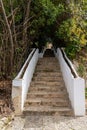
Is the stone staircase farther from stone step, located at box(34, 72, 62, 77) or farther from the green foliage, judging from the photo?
the green foliage

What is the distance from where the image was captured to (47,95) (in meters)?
10.8

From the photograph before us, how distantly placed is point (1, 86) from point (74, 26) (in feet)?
17.0

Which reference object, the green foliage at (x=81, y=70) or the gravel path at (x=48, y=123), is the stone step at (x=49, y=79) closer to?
the green foliage at (x=81, y=70)

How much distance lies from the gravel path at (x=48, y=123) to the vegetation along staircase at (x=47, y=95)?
0.39 meters

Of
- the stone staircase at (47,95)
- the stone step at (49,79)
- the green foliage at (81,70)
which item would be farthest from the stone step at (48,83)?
the green foliage at (81,70)

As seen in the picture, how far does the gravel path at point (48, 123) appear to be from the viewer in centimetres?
810

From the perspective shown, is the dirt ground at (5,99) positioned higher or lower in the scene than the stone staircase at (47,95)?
higher

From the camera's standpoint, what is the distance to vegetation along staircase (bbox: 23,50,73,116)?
9.46m

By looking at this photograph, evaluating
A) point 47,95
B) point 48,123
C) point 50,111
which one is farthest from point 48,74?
point 48,123

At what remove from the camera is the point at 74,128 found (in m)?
8.02

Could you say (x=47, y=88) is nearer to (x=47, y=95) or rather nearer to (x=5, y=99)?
(x=47, y=95)

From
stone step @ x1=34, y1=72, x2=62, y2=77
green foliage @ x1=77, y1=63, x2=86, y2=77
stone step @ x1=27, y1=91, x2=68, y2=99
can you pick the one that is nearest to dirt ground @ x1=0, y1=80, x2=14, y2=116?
stone step @ x1=27, y1=91, x2=68, y2=99

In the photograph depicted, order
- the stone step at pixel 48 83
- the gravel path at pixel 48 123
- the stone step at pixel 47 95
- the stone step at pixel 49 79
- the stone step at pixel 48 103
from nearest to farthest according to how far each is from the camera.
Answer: the gravel path at pixel 48 123 < the stone step at pixel 48 103 < the stone step at pixel 47 95 < the stone step at pixel 48 83 < the stone step at pixel 49 79

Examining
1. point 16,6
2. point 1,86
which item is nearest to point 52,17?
point 16,6
